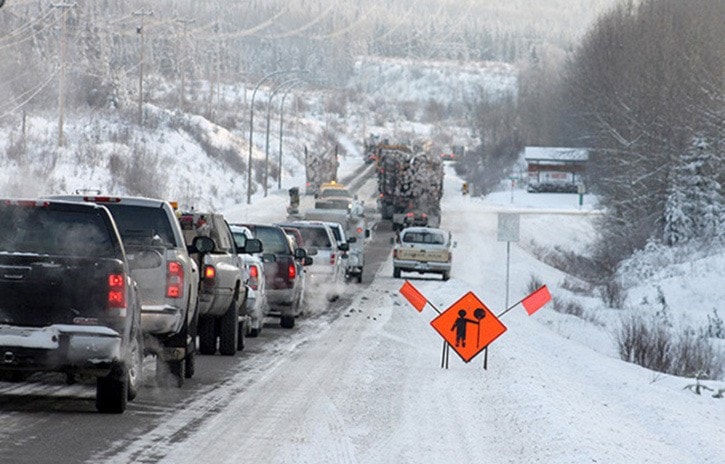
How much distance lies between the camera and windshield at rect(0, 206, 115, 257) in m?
12.6

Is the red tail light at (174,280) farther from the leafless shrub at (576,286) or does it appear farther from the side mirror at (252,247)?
the leafless shrub at (576,286)

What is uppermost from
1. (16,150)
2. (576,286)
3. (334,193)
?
(16,150)

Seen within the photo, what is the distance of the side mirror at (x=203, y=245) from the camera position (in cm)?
1662

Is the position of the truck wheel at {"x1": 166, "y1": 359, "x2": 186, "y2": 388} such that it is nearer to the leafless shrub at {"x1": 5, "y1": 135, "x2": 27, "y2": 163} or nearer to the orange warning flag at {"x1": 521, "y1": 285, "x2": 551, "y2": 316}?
the orange warning flag at {"x1": 521, "y1": 285, "x2": 551, "y2": 316}

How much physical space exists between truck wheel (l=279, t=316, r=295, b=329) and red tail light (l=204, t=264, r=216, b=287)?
8.28m

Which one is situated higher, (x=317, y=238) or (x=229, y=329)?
(x=317, y=238)

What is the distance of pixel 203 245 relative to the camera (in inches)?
658

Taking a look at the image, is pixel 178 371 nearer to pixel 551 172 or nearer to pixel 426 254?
pixel 426 254

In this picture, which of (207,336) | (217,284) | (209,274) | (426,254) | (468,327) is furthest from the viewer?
(426,254)

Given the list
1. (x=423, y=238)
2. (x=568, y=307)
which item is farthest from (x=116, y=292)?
(x=423, y=238)

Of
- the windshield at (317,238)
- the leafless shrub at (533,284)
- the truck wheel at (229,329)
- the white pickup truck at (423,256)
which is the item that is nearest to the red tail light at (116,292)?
the truck wheel at (229,329)

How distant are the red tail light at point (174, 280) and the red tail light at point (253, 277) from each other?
8.32 m

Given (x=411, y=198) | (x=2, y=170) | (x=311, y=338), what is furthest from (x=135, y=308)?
(x=411, y=198)

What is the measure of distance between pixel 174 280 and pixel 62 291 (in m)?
2.52
